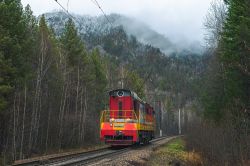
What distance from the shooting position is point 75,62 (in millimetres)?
50781

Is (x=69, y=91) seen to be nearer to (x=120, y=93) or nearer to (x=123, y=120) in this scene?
(x=120, y=93)

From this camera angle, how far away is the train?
25.9 metres

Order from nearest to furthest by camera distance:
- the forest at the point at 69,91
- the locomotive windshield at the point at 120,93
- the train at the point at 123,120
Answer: the forest at the point at 69,91, the train at the point at 123,120, the locomotive windshield at the point at 120,93

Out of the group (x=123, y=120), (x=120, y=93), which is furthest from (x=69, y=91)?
(x=123, y=120)

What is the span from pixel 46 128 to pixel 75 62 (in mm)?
13635

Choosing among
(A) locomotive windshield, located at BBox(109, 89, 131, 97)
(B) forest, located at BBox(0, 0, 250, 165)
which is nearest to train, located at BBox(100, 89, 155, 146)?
(A) locomotive windshield, located at BBox(109, 89, 131, 97)

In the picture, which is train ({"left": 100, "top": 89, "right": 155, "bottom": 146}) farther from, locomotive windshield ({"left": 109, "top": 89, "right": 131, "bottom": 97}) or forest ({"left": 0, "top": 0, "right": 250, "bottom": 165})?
forest ({"left": 0, "top": 0, "right": 250, "bottom": 165})

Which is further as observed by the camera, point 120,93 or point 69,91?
point 69,91

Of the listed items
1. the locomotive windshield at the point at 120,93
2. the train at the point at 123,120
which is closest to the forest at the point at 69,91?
the train at the point at 123,120

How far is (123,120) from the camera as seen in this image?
26.1 m

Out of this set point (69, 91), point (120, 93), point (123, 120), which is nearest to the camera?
point (123, 120)

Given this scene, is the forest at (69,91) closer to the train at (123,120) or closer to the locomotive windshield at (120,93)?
the train at (123,120)

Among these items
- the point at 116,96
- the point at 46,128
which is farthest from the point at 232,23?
the point at 46,128

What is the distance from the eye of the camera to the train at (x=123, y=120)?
25875mm
